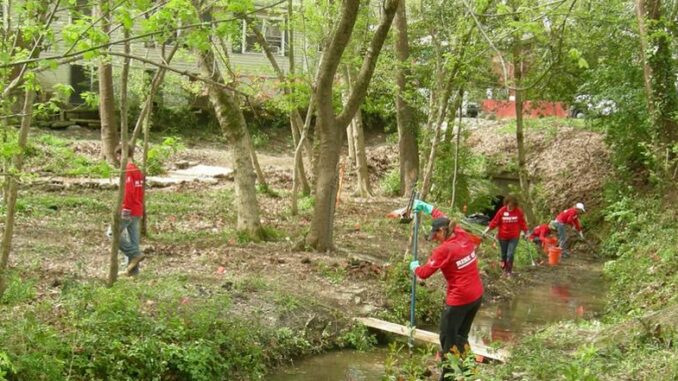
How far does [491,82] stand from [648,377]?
1389 cm

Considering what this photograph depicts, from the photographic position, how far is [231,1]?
7.77 metres

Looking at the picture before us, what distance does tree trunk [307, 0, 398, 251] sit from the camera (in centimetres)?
1348

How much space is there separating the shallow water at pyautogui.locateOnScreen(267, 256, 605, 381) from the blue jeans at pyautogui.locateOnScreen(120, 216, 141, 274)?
2.84 m

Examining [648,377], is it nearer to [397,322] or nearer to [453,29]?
[397,322]

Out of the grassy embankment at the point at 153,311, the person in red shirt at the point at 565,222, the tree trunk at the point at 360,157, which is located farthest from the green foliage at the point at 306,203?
the person in red shirt at the point at 565,222

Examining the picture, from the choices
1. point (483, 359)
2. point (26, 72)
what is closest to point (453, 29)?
point (483, 359)

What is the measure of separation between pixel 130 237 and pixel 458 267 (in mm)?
4774

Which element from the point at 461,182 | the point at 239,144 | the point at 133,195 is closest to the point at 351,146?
the point at 461,182

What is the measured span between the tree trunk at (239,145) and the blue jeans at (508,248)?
4.89m

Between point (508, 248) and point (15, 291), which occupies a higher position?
point (15, 291)

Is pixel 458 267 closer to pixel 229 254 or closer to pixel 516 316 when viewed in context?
pixel 516 316

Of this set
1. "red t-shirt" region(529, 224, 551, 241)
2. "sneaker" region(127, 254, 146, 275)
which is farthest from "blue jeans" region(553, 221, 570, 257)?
"sneaker" region(127, 254, 146, 275)

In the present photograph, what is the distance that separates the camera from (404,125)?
23.6m

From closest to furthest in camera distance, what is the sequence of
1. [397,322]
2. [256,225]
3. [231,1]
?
[231,1] → [397,322] → [256,225]
